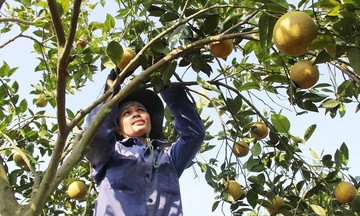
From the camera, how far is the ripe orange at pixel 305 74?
1403 mm

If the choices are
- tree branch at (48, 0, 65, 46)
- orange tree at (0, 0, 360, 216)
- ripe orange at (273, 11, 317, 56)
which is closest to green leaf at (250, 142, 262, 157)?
orange tree at (0, 0, 360, 216)

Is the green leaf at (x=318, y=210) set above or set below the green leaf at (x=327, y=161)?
below

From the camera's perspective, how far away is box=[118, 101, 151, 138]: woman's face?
187 cm

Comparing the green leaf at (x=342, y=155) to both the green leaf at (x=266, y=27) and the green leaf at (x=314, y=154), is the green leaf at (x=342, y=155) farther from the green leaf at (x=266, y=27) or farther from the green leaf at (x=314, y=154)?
the green leaf at (x=266, y=27)

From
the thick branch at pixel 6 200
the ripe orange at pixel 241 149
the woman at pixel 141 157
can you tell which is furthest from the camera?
the ripe orange at pixel 241 149

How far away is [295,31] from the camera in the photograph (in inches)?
42.2

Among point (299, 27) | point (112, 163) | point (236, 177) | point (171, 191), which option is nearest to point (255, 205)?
point (236, 177)

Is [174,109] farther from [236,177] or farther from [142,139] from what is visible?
[236,177]

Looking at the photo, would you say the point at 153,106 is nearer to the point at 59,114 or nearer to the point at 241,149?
the point at 241,149

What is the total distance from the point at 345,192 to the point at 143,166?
2.50 feet

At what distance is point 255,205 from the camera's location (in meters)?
1.94

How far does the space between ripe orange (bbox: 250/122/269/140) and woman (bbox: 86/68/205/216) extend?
228 mm

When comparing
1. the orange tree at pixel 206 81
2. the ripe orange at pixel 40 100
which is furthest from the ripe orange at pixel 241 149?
the ripe orange at pixel 40 100

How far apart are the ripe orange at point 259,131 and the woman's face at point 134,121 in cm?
41
